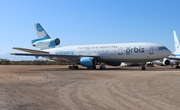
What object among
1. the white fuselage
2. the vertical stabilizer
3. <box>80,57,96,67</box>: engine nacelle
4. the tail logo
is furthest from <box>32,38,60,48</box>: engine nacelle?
<box>80,57,96,67</box>: engine nacelle

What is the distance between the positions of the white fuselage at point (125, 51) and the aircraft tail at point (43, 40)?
5054mm

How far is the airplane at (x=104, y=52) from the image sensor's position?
26.8 meters

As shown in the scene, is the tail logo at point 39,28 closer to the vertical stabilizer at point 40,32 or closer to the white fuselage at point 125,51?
the vertical stabilizer at point 40,32

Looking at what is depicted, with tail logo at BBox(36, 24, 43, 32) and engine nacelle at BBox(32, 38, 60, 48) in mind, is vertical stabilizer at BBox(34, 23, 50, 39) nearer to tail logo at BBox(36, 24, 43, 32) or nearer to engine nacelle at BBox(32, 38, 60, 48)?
tail logo at BBox(36, 24, 43, 32)

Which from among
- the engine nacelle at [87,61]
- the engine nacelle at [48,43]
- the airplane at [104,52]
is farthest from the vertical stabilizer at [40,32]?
the engine nacelle at [87,61]

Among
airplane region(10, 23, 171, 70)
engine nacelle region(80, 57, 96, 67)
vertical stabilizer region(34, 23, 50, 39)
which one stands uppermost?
vertical stabilizer region(34, 23, 50, 39)

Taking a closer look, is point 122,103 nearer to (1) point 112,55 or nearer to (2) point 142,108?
(2) point 142,108

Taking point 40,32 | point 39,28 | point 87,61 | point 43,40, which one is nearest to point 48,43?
point 43,40

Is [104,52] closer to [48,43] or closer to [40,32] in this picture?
[48,43]

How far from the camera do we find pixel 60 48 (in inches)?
Result: 1427

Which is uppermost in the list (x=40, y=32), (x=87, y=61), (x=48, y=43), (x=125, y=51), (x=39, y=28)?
(x=39, y=28)

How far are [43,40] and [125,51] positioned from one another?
1521 cm

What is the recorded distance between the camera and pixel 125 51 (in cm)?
2819

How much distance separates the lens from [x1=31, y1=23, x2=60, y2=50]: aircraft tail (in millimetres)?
37406
